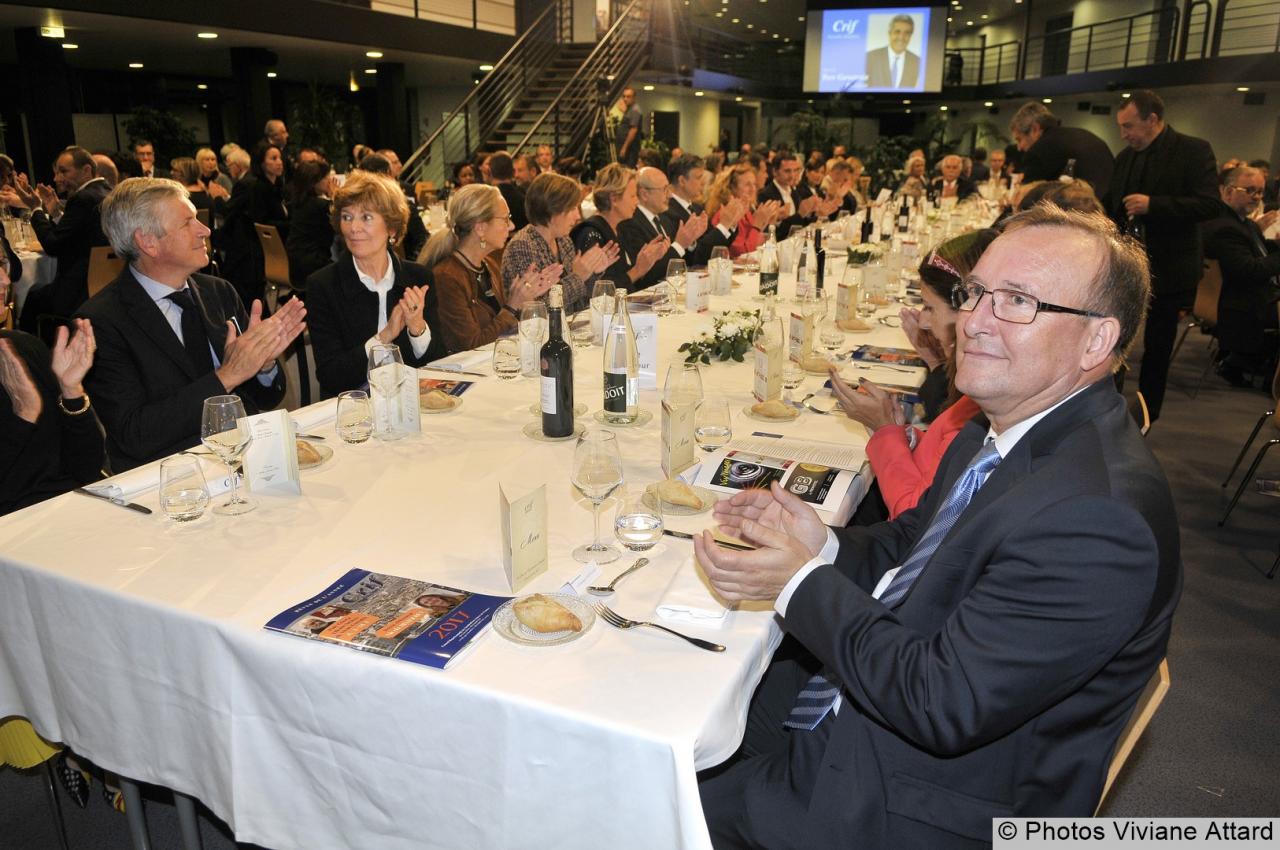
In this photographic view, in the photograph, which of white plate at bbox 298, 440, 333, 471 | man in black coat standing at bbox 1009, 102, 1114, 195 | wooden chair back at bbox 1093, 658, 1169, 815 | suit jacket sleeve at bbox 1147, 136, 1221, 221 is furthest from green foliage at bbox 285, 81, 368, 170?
wooden chair back at bbox 1093, 658, 1169, 815

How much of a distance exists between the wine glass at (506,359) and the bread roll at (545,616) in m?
1.57

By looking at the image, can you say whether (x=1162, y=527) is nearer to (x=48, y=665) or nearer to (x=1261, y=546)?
(x=48, y=665)

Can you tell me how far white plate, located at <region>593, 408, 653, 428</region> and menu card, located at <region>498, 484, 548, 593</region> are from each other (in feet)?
2.86

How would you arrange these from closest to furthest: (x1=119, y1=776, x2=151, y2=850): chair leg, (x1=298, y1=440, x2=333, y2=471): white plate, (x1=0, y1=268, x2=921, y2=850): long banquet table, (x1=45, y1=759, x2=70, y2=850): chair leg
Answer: (x1=0, y1=268, x2=921, y2=850): long banquet table
(x1=119, y1=776, x2=151, y2=850): chair leg
(x1=45, y1=759, x2=70, y2=850): chair leg
(x1=298, y1=440, x2=333, y2=471): white plate

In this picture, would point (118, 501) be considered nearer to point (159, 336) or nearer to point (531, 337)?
point (159, 336)

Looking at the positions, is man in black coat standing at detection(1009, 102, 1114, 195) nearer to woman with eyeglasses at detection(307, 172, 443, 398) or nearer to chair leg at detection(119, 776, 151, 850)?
woman with eyeglasses at detection(307, 172, 443, 398)

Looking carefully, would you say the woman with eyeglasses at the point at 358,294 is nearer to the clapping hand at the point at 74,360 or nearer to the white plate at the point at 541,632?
the clapping hand at the point at 74,360

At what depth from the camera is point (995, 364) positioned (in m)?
1.36

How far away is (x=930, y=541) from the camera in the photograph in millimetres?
1416

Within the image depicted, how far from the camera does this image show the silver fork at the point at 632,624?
135cm

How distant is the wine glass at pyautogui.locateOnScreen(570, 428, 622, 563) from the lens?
5.25ft

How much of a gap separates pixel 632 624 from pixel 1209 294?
583cm

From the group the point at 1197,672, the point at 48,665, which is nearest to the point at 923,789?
the point at 48,665

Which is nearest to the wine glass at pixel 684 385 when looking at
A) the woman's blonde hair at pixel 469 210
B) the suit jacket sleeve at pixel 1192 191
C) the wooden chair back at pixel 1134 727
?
the wooden chair back at pixel 1134 727
